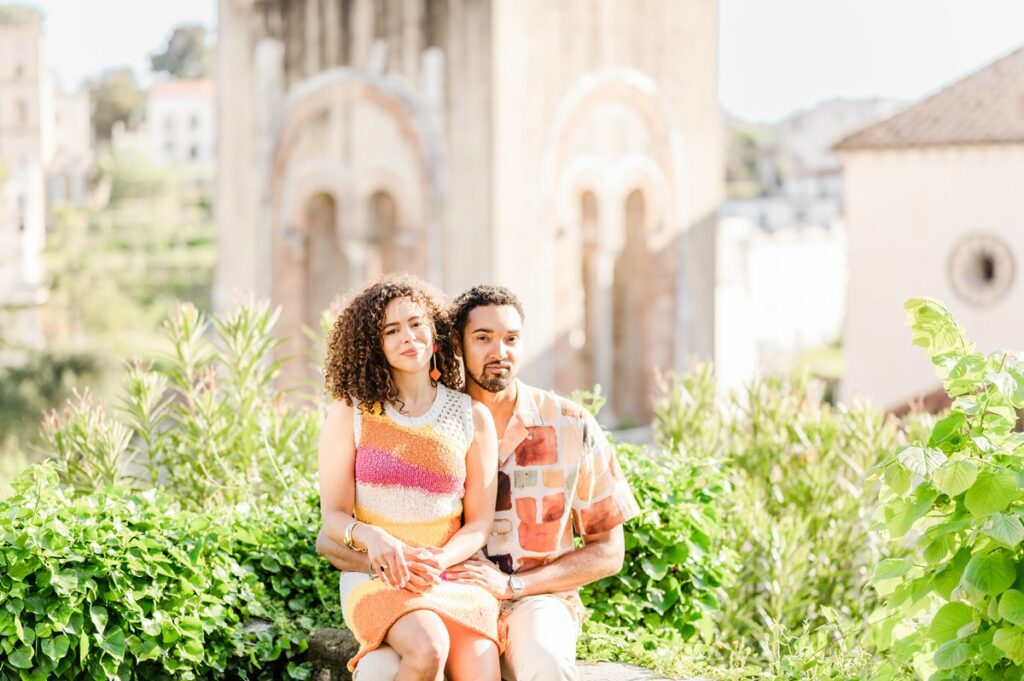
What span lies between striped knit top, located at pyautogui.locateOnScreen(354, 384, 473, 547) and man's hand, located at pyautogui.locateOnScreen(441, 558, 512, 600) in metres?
0.11

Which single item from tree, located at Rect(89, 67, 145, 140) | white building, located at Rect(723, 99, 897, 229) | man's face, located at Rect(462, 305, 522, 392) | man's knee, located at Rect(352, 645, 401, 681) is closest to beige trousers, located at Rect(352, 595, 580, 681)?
man's knee, located at Rect(352, 645, 401, 681)

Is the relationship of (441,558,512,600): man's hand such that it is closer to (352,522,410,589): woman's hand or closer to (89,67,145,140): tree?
(352,522,410,589): woman's hand

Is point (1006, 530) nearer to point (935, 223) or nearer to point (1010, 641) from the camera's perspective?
point (1010, 641)

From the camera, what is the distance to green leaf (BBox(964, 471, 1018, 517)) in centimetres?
381

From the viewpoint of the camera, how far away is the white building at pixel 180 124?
66000 millimetres

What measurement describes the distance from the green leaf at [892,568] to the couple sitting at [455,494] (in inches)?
32.0

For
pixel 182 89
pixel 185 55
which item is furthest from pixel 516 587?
pixel 185 55

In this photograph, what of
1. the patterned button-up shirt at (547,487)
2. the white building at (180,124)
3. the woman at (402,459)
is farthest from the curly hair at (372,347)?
the white building at (180,124)

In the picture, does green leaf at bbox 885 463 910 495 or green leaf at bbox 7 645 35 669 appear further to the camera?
green leaf at bbox 7 645 35 669

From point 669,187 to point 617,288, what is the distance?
1451 mm

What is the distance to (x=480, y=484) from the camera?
4.28m

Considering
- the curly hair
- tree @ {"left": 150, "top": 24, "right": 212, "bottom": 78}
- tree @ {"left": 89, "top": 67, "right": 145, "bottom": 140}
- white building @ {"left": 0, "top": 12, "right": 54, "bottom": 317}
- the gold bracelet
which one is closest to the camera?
the gold bracelet

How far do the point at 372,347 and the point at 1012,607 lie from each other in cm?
197

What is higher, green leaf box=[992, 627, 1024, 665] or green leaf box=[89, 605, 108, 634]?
green leaf box=[992, 627, 1024, 665]
